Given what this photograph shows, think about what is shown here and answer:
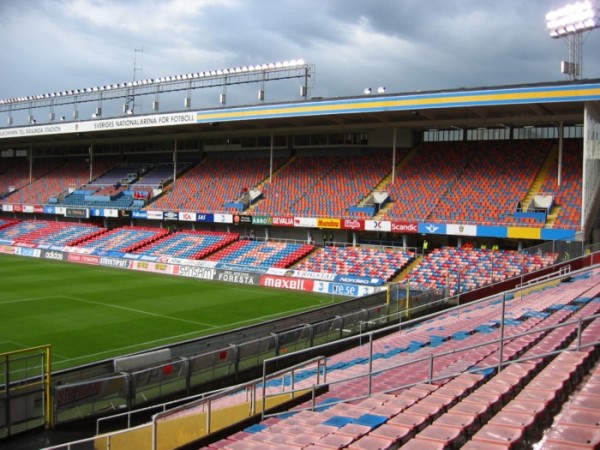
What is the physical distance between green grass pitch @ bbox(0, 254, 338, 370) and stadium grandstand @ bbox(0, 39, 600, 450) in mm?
1613

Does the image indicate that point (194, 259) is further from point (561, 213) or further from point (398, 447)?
point (398, 447)

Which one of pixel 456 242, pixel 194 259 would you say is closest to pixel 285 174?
pixel 194 259

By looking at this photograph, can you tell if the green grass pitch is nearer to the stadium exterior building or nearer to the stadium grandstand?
the stadium grandstand

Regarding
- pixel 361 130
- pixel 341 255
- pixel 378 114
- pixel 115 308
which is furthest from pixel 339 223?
pixel 115 308

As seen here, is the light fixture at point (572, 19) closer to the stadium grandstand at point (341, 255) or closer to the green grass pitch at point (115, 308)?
the stadium grandstand at point (341, 255)

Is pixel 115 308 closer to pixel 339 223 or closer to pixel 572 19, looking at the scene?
pixel 339 223

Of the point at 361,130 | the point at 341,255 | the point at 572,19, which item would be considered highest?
the point at 572,19

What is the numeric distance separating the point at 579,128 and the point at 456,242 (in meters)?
10.4

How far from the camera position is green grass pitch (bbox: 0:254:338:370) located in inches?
813

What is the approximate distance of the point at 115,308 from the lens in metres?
26.6

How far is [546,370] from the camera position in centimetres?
830

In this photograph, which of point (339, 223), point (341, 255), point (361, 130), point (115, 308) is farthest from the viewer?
→ point (361, 130)

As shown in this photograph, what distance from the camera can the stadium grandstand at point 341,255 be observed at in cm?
844

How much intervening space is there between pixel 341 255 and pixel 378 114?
30.9 ft
